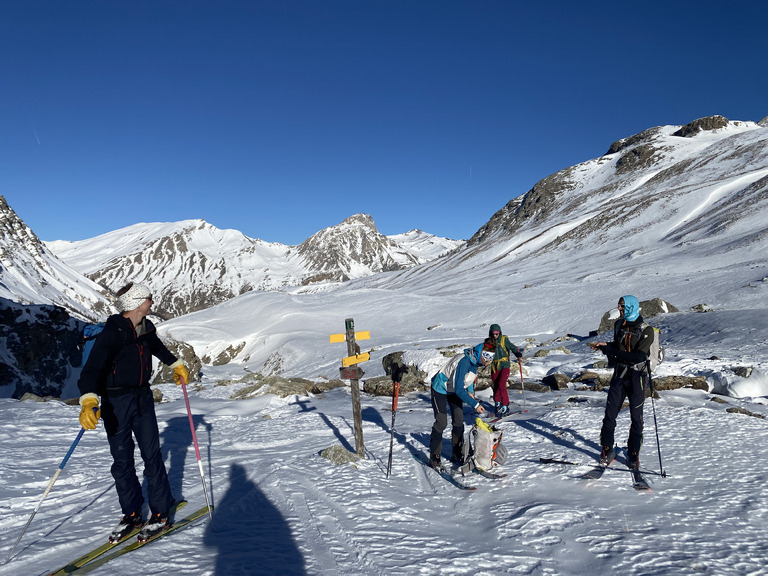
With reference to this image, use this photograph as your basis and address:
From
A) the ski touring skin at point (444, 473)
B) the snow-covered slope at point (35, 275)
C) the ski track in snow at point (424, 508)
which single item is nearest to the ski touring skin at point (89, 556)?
the ski track in snow at point (424, 508)

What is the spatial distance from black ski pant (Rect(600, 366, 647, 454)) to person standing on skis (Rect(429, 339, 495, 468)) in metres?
2.14

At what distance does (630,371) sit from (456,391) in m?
2.94

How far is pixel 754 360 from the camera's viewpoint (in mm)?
14406

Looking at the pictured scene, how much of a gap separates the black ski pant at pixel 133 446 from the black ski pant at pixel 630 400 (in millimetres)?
6973

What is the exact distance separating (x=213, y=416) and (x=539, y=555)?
36.1 feet

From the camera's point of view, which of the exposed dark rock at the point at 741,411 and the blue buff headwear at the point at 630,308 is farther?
the exposed dark rock at the point at 741,411

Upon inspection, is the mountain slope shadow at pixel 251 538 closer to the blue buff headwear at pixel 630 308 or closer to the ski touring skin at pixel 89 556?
the ski touring skin at pixel 89 556

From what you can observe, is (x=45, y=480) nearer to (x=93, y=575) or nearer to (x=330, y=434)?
(x=93, y=575)

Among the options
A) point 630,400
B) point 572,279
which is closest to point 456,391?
point 630,400

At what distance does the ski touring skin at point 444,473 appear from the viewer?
7425 mm

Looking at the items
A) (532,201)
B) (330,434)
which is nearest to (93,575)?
(330,434)

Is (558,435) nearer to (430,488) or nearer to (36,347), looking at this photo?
(430,488)

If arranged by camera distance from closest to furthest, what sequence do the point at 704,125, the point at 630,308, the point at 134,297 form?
the point at 134,297 → the point at 630,308 → the point at 704,125

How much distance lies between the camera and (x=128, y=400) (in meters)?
5.05
